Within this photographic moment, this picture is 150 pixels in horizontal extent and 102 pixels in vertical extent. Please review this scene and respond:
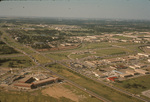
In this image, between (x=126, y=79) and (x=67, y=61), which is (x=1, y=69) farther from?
(x=126, y=79)

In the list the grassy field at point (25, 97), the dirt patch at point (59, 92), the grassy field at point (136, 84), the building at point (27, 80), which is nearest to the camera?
the grassy field at point (25, 97)

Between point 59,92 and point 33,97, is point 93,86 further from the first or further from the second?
point 33,97

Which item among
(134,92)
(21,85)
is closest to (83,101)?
(134,92)

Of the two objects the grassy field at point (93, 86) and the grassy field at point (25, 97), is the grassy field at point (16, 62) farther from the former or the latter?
the grassy field at point (25, 97)

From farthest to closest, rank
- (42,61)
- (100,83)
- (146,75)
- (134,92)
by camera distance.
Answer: (42,61) → (146,75) → (100,83) → (134,92)

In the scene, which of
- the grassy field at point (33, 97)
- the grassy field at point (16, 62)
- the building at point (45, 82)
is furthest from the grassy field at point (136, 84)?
the grassy field at point (16, 62)

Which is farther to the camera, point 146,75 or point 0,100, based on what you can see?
Answer: point 146,75
